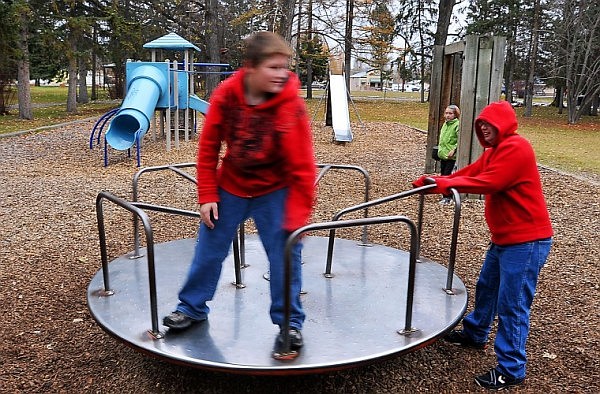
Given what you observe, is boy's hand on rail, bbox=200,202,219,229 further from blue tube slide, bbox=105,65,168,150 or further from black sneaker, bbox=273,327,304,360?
blue tube slide, bbox=105,65,168,150

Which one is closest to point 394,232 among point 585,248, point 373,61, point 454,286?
point 585,248

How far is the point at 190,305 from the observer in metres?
2.76

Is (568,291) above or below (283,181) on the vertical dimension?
below

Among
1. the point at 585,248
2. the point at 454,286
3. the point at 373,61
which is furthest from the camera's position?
the point at 373,61

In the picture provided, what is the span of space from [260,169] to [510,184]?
3.86 feet

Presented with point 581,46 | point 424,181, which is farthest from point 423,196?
point 581,46

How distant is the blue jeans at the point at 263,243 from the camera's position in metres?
2.47

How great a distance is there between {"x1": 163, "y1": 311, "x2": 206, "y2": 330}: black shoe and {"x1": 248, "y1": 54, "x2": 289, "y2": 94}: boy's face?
1180 millimetres

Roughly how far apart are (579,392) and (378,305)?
107cm

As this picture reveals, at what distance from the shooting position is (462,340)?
323 centimetres

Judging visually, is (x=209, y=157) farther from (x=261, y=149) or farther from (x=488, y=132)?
(x=488, y=132)

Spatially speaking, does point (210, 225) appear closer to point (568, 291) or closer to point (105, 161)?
point (568, 291)

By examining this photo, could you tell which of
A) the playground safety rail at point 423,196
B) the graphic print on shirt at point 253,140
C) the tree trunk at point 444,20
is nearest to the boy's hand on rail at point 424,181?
the playground safety rail at point 423,196

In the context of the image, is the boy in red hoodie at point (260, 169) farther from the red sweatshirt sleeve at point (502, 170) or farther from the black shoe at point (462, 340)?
the black shoe at point (462, 340)
